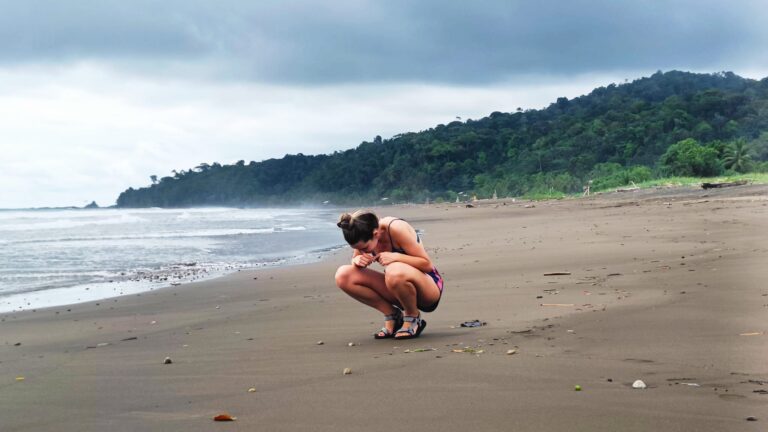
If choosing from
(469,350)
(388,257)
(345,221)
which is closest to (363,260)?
(388,257)

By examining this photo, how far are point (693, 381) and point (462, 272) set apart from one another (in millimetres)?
6485

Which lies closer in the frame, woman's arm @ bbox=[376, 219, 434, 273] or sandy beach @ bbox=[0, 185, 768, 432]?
sandy beach @ bbox=[0, 185, 768, 432]

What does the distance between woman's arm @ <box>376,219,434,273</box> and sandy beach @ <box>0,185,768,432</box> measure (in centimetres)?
51

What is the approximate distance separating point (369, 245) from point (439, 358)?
109 cm

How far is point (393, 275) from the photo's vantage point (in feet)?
17.0

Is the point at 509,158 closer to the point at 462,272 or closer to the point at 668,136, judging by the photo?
the point at 668,136

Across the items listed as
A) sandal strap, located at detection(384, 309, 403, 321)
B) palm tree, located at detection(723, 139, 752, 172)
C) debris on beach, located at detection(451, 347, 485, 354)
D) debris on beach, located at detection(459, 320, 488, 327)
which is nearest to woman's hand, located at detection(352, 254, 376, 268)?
sandal strap, located at detection(384, 309, 403, 321)

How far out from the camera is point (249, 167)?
5827 inches

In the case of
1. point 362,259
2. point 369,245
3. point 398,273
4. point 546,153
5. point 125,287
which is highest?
point 546,153

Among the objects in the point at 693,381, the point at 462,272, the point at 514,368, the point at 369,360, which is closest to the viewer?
the point at 693,381

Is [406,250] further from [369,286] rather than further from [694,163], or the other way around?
[694,163]

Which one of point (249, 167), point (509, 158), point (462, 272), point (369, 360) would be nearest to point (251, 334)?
point (369, 360)

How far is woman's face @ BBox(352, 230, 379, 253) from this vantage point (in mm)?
4934

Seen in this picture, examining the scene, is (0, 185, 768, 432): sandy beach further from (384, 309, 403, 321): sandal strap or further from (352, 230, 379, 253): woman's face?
(352, 230, 379, 253): woman's face
